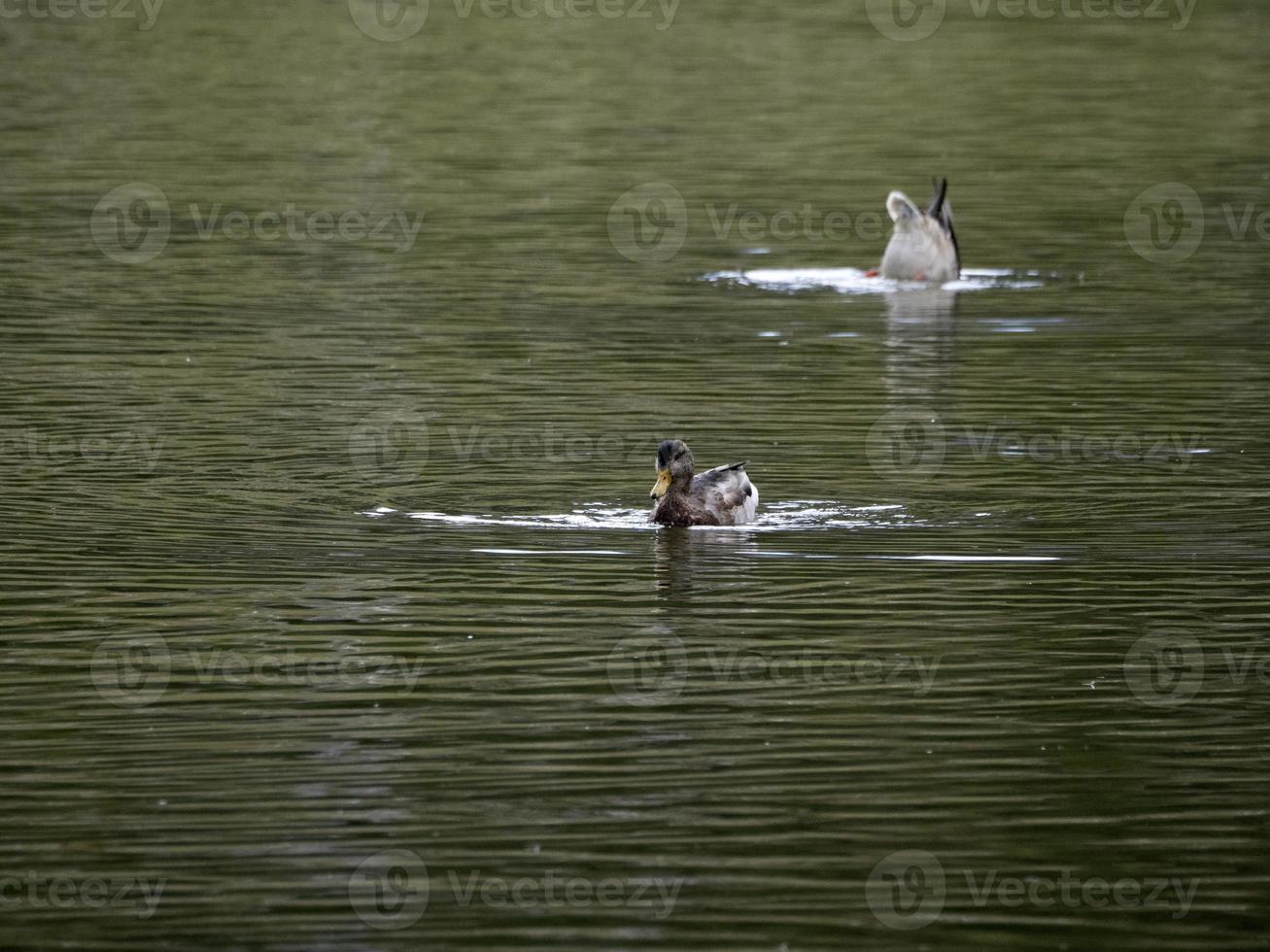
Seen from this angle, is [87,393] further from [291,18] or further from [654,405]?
[291,18]

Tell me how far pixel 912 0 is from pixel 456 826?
45.5 m

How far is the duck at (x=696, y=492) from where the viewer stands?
1298cm

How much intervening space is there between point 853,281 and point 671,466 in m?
11.0

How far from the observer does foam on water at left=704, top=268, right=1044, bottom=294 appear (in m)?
23.0

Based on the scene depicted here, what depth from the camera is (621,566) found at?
40.3ft

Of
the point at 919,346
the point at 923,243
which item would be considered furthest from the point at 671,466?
the point at 923,243

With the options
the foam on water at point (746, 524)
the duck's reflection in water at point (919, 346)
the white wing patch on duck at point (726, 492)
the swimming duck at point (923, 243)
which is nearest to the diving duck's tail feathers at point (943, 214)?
the swimming duck at point (923, 243)

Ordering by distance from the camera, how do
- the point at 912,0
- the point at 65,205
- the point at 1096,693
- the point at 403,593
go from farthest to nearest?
the point at 912,0 → the point at 65,205 → the point at 403,593 → the point at 1096,693

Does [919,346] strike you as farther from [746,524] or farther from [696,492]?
[696,492]

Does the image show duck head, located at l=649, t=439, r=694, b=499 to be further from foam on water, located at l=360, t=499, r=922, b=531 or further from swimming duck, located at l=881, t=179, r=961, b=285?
swimming duck, located at l=881, t=179, r=961, b=285

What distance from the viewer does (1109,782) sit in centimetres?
892

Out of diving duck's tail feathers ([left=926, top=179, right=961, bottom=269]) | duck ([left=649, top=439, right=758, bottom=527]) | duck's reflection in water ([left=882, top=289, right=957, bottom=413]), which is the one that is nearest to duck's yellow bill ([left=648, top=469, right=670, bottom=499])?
duck ([left=649, top=439, right=758, bottom=527])

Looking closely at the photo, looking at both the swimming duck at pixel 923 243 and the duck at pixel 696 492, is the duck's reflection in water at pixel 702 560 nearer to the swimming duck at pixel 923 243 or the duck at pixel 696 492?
the duck at pixel 696 492

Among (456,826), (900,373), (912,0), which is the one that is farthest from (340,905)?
(912,0)
